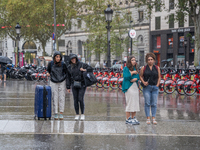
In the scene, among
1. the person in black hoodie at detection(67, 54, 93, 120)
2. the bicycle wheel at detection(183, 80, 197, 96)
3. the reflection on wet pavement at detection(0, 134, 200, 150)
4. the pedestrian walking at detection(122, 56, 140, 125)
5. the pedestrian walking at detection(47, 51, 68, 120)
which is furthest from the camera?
the bicycle wheel at detection(183, 80, 197, 96)

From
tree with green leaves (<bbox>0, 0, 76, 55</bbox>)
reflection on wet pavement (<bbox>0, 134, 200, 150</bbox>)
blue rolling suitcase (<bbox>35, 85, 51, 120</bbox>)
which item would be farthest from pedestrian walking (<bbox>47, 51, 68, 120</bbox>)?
tree with green leaves (<bbox>0, 0, 76, 55</bbox>)

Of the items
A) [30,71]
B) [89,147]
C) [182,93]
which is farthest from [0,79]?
[89,147]

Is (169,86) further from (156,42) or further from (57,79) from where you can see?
(156,42)

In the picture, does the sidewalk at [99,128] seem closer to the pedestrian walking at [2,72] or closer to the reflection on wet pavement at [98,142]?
the reflection on wet pavement at [98,142]

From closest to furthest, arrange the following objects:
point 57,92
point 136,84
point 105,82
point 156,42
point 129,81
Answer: point 129,81 < point 136,84 < point 57,92 < point 105,82 < point 156,42

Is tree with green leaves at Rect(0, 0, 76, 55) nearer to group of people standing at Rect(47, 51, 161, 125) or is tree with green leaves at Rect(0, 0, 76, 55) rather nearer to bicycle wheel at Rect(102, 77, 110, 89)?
bicycle wheel at Rect(102, 77, 110, 89)

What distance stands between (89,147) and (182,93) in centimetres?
1172

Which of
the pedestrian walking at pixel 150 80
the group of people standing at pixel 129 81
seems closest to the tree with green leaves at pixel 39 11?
the group of people standing at pixel 129 81

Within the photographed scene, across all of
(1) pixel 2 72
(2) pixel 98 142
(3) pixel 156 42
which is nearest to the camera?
(2) pixel 98 142

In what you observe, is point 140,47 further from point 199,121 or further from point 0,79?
point 199,121

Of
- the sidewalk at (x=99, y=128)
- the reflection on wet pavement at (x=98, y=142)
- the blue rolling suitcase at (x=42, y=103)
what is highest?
the blue rolling suitcase at (x=42, y=103)

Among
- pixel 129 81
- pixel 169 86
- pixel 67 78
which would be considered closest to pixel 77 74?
pixel 67 78

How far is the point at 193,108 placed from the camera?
508 inches

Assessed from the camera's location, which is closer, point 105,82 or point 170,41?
point 105,82
